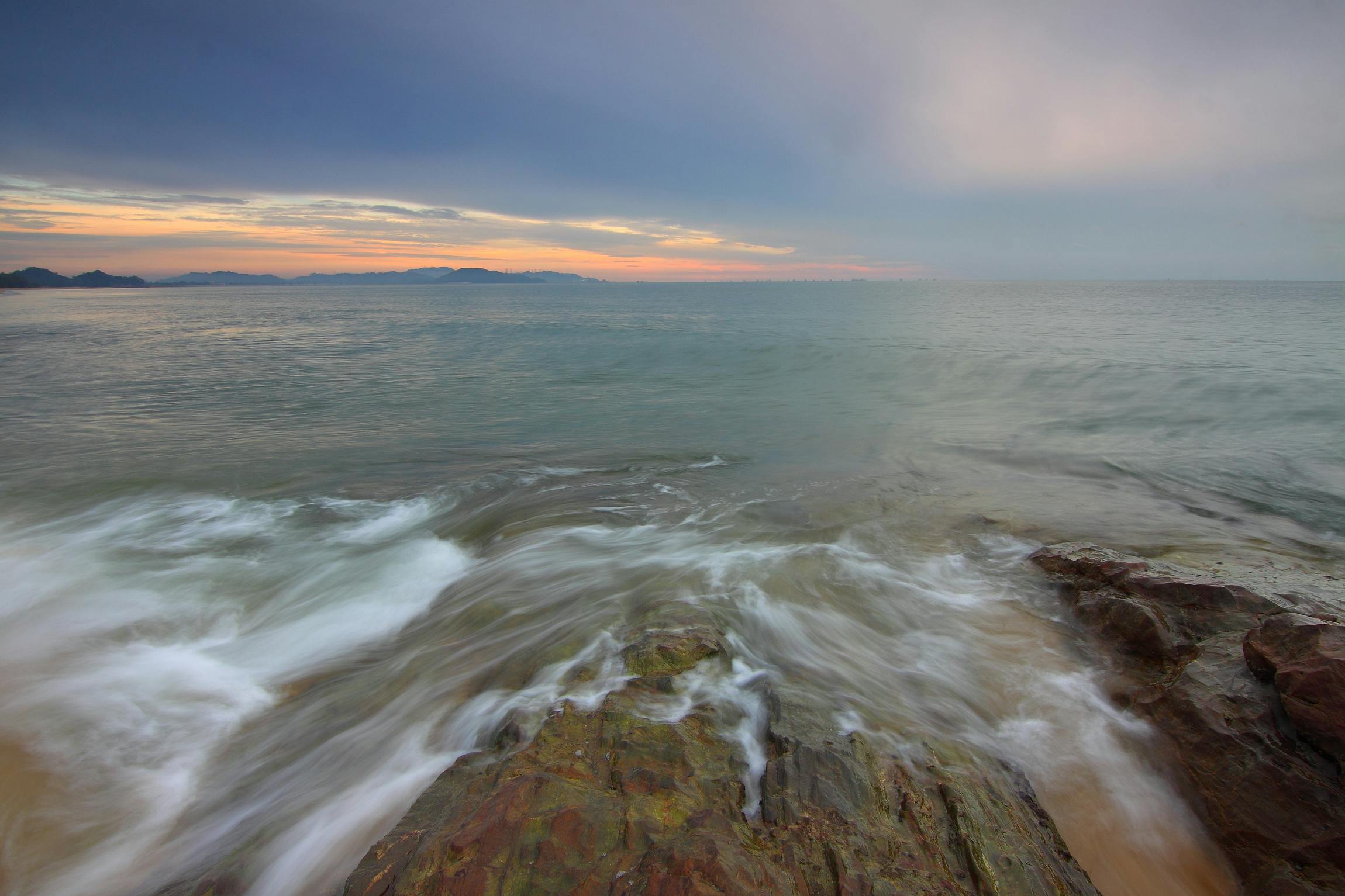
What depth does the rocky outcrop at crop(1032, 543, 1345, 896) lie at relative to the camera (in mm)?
3607

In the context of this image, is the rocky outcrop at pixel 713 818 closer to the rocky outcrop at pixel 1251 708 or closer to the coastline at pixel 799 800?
the coastline at pixel 799 800

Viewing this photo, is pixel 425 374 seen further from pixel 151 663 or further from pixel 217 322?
pixel 217 322

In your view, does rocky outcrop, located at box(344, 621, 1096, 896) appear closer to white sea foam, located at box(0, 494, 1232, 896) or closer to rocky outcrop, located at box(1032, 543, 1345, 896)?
white sea foam, located at box(0, 494, 1232, 896)

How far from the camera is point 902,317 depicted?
2237 inches

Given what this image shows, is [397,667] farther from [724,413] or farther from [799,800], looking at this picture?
[724,413]

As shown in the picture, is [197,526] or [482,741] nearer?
[482,741]

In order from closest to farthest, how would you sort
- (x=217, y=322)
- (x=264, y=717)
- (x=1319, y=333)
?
1. (x=264, y=717)
2. (x=1319, y=333)
3. (x=217, y=322)

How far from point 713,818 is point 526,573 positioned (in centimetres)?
493

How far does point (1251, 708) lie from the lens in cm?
424

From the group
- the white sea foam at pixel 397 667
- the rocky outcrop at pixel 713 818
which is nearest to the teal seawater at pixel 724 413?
the white sea foam at pixel 397 667

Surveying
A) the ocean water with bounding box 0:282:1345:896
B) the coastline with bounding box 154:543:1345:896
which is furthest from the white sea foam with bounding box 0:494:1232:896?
the coastline with bounding box 154:543:1345:896

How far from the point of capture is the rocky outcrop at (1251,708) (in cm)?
361

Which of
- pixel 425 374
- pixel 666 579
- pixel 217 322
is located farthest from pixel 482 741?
pixel 217 322

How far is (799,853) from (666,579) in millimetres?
4342
